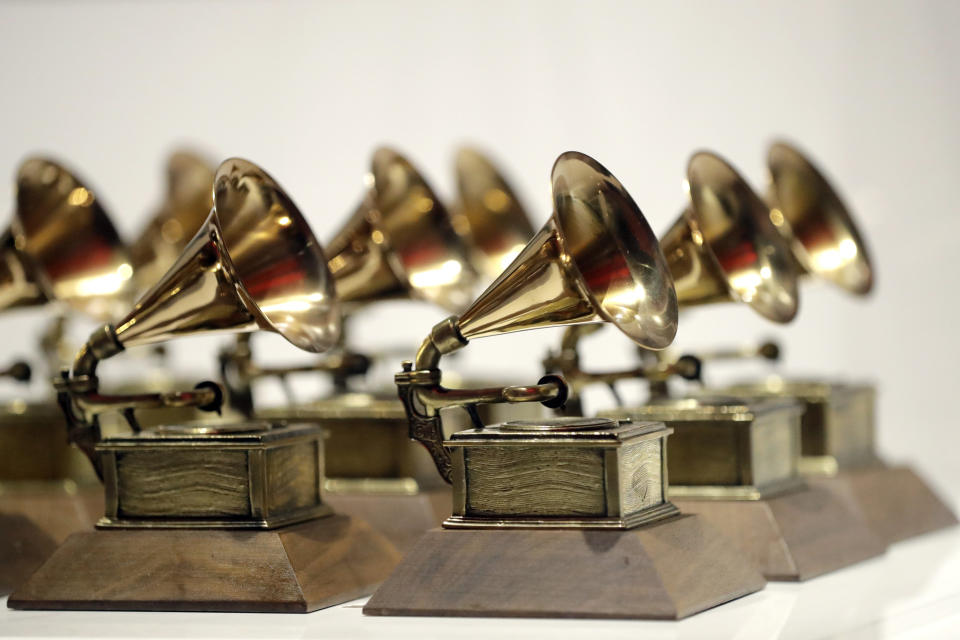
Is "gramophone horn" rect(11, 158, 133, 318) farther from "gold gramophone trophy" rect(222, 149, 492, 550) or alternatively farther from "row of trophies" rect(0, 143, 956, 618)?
"gold gramophone trophy" rect(222, 149, 492, 550)

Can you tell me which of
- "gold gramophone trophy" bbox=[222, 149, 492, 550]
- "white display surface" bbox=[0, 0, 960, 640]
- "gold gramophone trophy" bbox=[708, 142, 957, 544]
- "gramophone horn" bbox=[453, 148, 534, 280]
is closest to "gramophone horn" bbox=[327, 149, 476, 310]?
"gold gramophone trophy" bbox=[222, 149, 492, 550]

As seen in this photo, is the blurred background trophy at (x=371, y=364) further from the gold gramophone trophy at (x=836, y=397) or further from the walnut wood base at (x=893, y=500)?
the walnut wood base at (x=893, y=500)

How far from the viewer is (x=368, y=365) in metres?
4.77

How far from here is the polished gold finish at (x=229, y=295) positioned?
12.8 ft

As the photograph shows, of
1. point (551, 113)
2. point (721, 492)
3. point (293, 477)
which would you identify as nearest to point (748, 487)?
→ point (721, 492)

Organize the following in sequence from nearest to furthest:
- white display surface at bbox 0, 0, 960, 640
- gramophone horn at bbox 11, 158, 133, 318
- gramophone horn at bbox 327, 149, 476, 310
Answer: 1. gramophone horn at bbox 327, 149, 476, 310
2. gramophone horn at bbox 11, 158, 133, 318
3. white display surface at bbox 0, 0, 960, 640

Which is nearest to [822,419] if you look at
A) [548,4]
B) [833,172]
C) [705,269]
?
[705,269]

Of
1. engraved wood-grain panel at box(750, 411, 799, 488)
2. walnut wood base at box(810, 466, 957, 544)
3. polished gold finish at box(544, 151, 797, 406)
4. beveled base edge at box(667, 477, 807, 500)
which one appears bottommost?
walnut wood base at box(810, 466, 957, 544)

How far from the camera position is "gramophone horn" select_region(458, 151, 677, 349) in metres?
3.65

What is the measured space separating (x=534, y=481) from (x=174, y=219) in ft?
9.06

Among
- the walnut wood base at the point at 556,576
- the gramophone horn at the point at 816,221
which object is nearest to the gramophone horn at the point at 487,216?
the gramophone horn at the point at 816,221

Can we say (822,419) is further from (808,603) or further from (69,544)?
(69,544)

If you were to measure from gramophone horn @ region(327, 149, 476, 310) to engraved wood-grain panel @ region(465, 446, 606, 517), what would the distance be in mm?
1280

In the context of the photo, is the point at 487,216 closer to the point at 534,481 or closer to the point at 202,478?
the point at 202,478
